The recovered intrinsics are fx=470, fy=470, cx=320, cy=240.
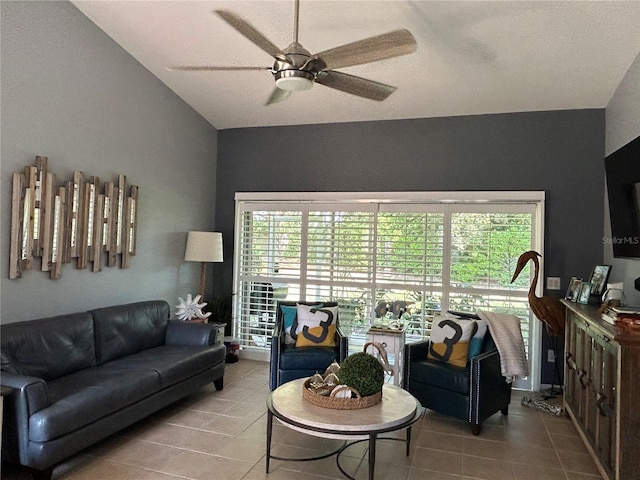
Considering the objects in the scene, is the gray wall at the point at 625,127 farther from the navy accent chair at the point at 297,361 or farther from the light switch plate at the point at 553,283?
the navy accent chair at the point at 297,361

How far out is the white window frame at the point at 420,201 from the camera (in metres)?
4.89

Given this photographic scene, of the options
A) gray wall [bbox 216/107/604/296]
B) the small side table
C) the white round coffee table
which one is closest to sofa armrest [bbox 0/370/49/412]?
the white round coffee table

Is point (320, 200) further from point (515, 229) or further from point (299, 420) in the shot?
point (299, 420)

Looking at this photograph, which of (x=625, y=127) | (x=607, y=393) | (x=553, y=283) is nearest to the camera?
(x=607, y=393)

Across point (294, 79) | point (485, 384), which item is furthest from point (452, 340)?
point (294, 79)

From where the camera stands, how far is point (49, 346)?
134 inches

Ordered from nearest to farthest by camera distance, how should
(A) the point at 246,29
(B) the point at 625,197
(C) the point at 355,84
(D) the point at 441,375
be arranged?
(A) the point at 246,29 → (C) the point at 355,84 → (B) the point at 625,197 → (D) the point at 441,375

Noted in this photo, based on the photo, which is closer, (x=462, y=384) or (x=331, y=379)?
(x=331, y=379)

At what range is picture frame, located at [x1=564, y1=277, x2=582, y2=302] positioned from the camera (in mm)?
4258

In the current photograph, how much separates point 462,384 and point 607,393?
111 cm

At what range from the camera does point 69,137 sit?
3.96 metres

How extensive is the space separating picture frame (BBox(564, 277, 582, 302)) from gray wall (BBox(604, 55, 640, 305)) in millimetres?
292

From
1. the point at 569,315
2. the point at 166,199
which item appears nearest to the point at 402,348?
the point at 569,315

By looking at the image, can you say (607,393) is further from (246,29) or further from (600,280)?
(246,29)
